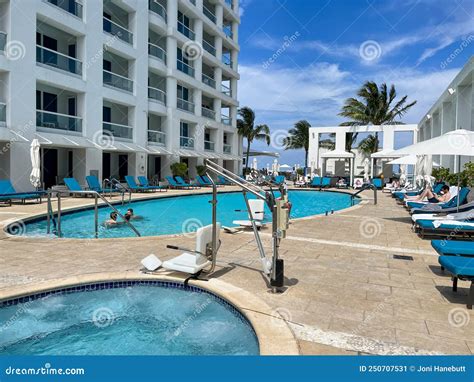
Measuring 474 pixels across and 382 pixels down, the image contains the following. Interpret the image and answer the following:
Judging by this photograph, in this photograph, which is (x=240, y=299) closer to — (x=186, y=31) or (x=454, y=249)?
(x=454, y=249)

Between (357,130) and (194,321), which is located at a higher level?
(357,130)

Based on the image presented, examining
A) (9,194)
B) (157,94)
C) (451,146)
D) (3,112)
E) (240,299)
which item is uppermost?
(157,94)

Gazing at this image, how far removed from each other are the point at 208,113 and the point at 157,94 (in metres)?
7.80

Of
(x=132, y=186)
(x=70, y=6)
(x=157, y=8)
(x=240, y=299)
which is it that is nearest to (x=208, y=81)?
(x=157, y=8)

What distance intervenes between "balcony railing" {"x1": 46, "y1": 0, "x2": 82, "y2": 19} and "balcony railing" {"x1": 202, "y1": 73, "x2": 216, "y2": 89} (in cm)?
1381

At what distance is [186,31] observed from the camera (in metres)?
29.5

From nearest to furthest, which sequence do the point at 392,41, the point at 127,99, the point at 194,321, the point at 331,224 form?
the point at 194,321
the point at 331,224
the point at 392,41
the point at 127,99

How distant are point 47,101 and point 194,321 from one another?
60.7ft

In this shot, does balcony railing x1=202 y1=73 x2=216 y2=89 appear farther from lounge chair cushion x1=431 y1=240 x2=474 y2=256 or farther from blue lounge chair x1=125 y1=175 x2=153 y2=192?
lounge chair cushion x1=431 y1=240 x2=474 y2=256

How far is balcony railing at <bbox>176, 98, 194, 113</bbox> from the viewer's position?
94.0 feet

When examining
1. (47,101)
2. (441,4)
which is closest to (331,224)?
(441,4)

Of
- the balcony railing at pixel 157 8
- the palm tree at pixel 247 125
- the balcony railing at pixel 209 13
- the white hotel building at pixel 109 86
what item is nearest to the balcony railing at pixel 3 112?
the white hotel building at pixel 109 86

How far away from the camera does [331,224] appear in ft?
35.0
